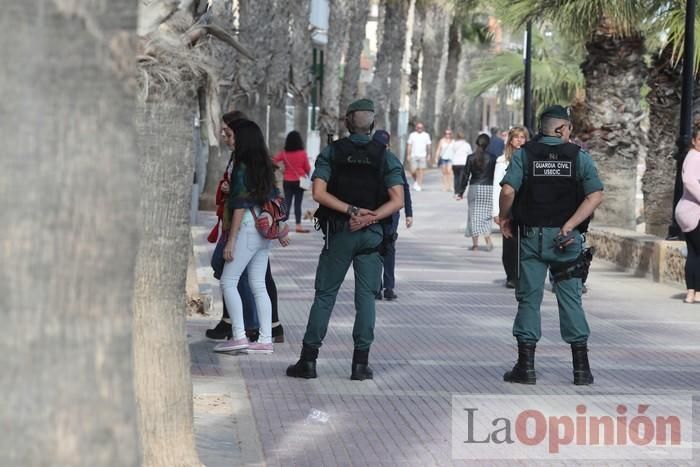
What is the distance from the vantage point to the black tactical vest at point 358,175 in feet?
30.2

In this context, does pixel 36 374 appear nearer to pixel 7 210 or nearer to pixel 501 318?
pixel 7 210

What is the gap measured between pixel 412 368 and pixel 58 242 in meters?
7.04

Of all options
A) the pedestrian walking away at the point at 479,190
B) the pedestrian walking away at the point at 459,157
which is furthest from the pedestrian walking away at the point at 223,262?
the pedestrian walking away at the point at 459,157

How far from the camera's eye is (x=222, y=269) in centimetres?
1064

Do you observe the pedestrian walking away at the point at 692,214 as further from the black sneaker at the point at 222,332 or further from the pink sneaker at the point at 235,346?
the pink sneaker at the point at 235,346

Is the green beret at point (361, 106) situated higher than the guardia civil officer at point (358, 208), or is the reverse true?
the green beret at point (361, 106)

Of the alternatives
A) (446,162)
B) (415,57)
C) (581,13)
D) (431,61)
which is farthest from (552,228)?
(431,61)

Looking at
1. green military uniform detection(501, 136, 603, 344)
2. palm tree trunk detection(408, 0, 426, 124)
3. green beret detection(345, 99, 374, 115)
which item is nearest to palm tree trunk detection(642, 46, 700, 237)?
green military uniform detection(501, 136, 603, 344)

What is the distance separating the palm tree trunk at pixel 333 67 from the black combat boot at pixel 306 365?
28182 mm

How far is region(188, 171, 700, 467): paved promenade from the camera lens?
7270 mm

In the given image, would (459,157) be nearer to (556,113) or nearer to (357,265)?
(556,113)

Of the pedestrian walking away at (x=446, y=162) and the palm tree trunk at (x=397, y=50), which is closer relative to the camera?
the pedestrian walking away at (x=446, y=162)

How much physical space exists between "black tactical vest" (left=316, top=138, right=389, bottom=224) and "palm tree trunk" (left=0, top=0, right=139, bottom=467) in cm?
623

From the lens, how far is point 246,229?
1026 centimetres
